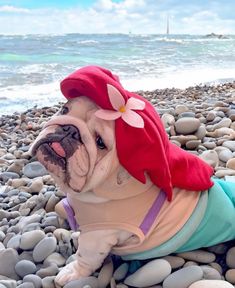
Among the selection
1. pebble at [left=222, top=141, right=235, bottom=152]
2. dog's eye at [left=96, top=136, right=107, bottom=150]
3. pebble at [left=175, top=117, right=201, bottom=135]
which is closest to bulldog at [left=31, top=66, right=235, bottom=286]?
dog's eye at [left=96, top=136, right=107, bottom=150]

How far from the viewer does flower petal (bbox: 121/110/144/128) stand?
1201mm

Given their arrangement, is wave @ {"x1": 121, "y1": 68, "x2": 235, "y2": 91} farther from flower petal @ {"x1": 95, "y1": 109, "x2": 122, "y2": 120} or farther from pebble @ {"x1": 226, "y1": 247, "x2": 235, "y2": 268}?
flower petal @ {"x1": 95, "y1": 109, "x2": 122, "y2": 120}

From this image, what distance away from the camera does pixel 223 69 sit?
10.1 m

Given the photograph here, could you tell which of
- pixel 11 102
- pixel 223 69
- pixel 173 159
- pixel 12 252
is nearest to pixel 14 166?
pixel 12 252

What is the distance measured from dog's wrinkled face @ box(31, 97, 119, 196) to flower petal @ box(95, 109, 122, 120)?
21 mm

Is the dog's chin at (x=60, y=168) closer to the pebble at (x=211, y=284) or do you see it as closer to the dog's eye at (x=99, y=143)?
the dog's eye at (x=99, y=143)

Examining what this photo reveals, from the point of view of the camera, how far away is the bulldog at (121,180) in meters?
1.21

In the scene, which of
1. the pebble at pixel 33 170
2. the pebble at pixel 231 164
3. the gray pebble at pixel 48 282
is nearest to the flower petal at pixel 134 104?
the gray pebble at pixel 48 282

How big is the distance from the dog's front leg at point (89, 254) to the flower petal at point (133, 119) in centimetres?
30

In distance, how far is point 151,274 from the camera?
1.30 meters

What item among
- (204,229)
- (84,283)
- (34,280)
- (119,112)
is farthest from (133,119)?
(34,280)

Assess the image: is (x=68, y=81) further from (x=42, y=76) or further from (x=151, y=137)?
(x=42, y=76)

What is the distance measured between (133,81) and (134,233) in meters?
6.72

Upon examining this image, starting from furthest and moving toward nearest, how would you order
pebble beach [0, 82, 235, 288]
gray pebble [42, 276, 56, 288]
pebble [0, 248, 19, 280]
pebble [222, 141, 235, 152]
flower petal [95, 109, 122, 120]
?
pebble [222, 141, 235, 152], pebble [0, 248, 19, 280], gray pebble [42, 276, 56, 288], pebble beach [0, 82, 235, 288], flower petal [95, 109, 122, 120]
